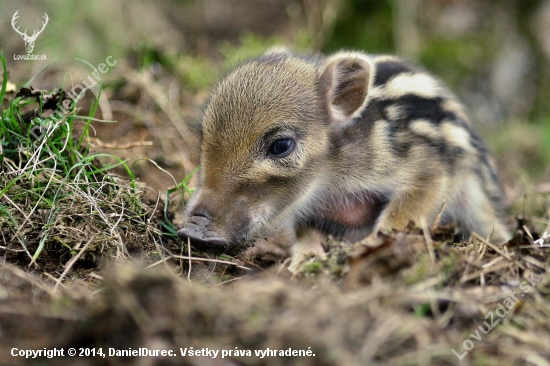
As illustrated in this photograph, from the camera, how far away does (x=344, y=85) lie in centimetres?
379

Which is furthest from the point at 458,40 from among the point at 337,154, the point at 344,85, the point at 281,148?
the point at 281,148

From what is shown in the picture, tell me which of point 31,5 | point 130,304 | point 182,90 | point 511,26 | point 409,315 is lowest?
point 409,315

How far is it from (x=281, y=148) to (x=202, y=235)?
0.75 m

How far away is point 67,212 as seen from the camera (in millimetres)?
3141

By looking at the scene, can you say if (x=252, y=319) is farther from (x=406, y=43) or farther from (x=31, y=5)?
(x=31, y=5)

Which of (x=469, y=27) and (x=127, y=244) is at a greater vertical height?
(x=469, y=27)

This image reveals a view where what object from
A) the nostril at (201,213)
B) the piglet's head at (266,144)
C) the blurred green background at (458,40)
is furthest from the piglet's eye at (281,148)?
the blurred green background at (458,40)

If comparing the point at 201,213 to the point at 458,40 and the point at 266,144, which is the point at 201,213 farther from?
the point at 458,40

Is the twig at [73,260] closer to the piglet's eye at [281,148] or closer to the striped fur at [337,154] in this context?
the striped fur at [337,154]

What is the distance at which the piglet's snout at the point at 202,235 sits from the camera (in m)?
3.09

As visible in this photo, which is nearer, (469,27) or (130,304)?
(130,304)

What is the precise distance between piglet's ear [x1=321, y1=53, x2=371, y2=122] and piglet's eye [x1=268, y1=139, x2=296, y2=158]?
43 cm

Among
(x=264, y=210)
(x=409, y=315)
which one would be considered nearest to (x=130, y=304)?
(x=409, y=315)

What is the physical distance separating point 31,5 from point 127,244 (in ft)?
19.7
